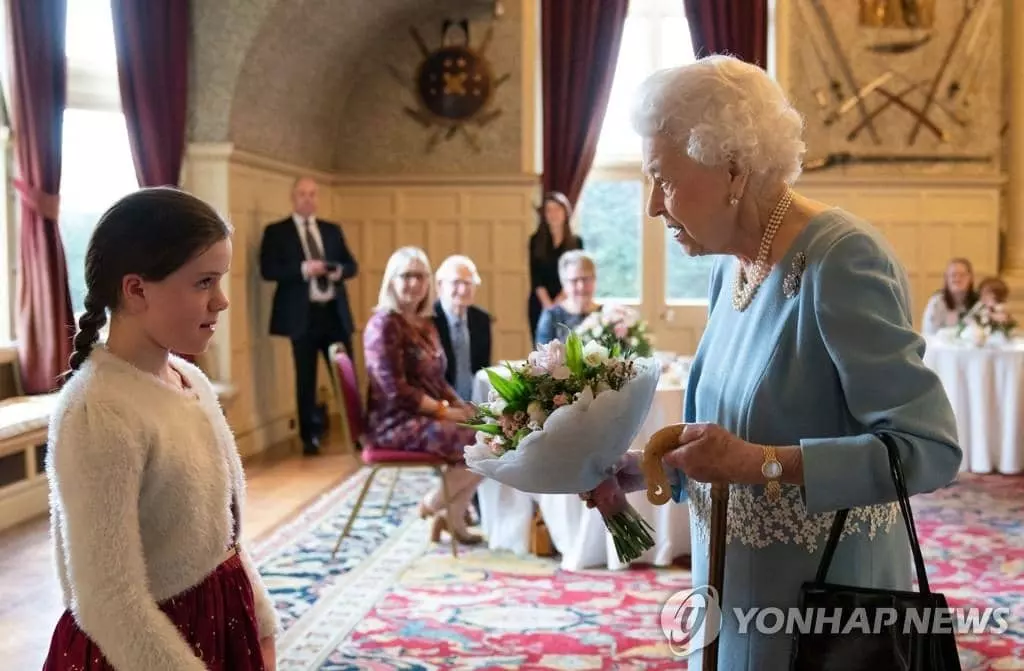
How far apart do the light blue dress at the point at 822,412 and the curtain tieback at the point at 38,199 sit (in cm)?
501

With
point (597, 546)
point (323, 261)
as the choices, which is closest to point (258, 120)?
point (323, 261)

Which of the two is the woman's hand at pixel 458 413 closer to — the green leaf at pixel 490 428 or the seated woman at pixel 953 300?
the green leaf at pixel 490 428

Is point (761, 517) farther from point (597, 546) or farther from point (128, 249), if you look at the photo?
point (597, 546)

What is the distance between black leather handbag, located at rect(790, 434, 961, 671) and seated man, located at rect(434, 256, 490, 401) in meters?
4.15

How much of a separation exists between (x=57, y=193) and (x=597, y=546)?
3.66 metres

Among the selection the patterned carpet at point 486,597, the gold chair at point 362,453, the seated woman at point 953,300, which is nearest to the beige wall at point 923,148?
the seated woman at point 953,300

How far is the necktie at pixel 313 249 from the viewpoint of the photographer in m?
7.29

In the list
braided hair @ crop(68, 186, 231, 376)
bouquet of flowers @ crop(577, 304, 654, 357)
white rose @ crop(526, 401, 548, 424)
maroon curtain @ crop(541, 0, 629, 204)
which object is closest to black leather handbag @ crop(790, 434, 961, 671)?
white rose @ crop(526, 401, 548, 424)

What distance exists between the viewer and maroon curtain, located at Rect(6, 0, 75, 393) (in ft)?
18.5

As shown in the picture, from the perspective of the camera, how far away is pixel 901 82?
8.55 metres

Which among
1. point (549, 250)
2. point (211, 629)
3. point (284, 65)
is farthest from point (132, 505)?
point (284, 65)

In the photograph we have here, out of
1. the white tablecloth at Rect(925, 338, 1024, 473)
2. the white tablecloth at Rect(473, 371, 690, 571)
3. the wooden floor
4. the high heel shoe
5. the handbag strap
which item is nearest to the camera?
the handbag strap

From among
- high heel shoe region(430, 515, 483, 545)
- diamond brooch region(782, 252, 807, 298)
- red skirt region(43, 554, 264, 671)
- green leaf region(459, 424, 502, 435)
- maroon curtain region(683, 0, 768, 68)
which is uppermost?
maroon curtain region(683, 0, 768, 68)

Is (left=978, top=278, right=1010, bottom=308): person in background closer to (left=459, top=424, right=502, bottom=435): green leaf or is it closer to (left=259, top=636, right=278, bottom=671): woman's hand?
(left=459, top=424, right=502, bottom=435): green leaf
